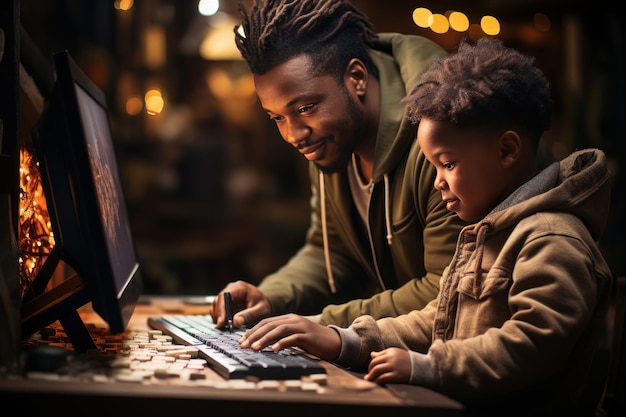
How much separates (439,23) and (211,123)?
313 centimetres

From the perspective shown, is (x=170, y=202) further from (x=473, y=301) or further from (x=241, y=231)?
(x=473, y=301)

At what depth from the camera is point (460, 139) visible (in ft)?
4.41

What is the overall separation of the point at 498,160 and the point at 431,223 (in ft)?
1.06

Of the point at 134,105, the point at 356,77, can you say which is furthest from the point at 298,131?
the point at 134,105

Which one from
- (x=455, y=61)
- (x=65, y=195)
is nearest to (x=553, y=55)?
(x=455, y=61)

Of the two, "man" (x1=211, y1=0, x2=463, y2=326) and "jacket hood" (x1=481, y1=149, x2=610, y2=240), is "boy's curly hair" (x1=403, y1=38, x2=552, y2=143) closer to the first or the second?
"jacket hood" (x1=481, y1=149, x2=610, y2=240)

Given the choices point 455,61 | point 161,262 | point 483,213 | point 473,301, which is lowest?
point 161,262

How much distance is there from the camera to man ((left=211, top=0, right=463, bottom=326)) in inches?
65.3

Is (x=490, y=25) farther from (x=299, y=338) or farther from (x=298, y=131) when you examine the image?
(x=299, y=338)

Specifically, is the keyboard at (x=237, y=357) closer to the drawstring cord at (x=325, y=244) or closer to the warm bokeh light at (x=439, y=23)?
the drawstring cord at (x=325, y=244)

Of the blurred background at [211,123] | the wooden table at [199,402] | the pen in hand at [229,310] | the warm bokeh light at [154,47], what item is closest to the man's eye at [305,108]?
the pen in hand at [229,310]

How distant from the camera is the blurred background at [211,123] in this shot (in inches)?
131

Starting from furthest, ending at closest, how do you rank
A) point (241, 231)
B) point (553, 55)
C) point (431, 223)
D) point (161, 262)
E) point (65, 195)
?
point (241, 231) < point (161, 262) < point (553, 55) < point (431, 223) < point (65, 195)

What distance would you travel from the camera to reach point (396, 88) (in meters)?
1.77
